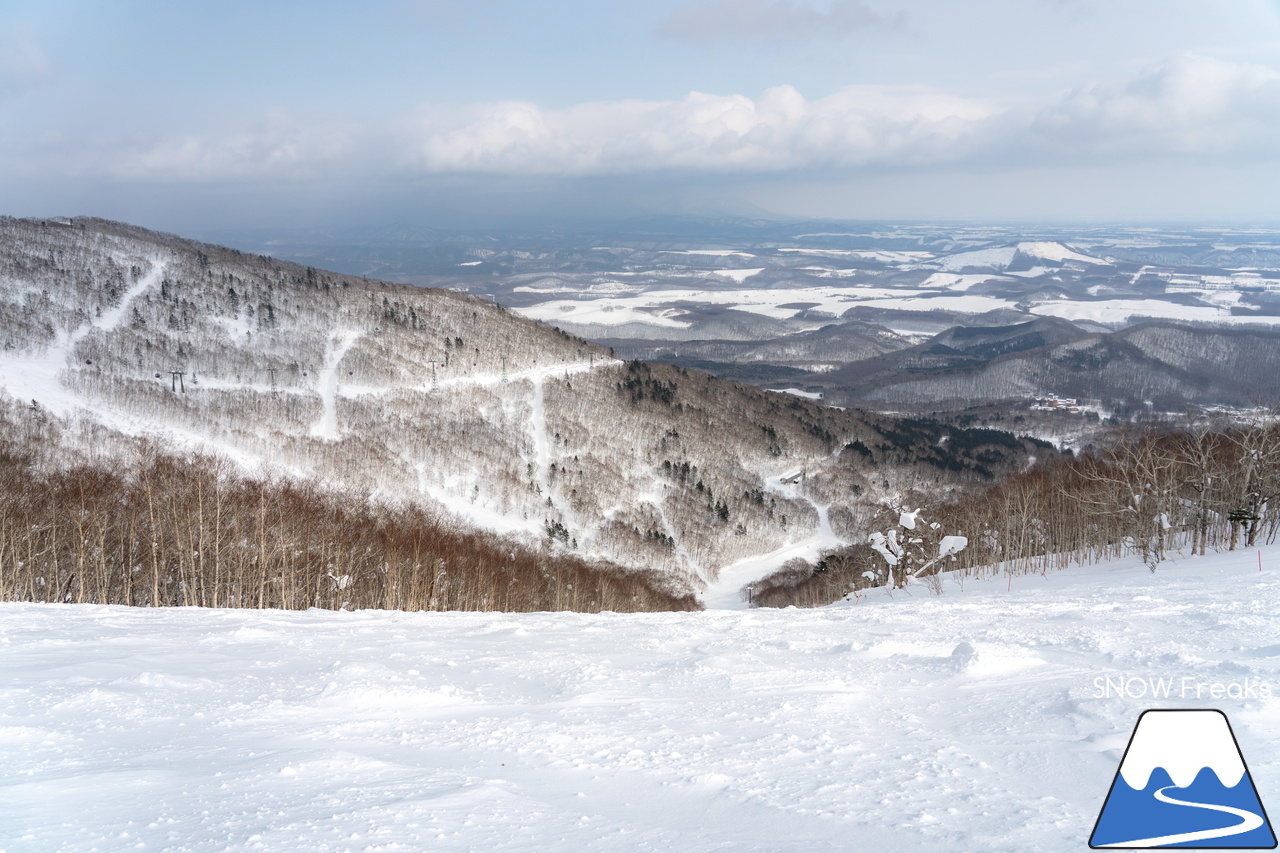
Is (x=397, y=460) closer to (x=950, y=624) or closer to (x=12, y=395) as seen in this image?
(x=12, y=395)

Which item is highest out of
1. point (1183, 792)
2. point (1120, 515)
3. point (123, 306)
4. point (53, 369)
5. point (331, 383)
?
point (123, 306)

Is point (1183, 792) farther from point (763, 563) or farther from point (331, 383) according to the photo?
point (331, 383)

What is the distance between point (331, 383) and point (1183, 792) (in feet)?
413

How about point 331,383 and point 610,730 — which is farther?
point 331,383

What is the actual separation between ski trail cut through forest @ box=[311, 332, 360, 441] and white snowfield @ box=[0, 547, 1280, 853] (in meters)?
92.7

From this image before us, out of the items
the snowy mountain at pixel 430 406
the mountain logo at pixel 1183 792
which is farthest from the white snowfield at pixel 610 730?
the snowy mountain at pixel 430 406

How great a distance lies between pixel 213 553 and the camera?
4325cm

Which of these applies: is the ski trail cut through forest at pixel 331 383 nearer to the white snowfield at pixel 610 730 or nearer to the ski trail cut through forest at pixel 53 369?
the ski trail cut through forest at pixel 53 369

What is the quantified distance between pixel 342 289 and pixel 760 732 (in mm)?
151264

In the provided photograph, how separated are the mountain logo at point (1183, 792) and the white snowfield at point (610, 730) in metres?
1.06

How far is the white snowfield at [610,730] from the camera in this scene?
8.02 m

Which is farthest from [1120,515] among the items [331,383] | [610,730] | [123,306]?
[123,306]

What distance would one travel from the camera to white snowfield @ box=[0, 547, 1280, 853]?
26.3 ft

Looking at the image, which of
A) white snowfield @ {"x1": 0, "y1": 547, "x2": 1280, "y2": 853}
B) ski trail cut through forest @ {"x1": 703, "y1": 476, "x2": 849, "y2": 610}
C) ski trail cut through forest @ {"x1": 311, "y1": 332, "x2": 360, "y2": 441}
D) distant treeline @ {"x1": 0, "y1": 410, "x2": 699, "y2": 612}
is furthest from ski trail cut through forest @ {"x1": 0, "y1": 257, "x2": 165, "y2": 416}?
white snowfield @ {"x1": 0, "y1": 547, "x2": 1280, "y2": 853}
